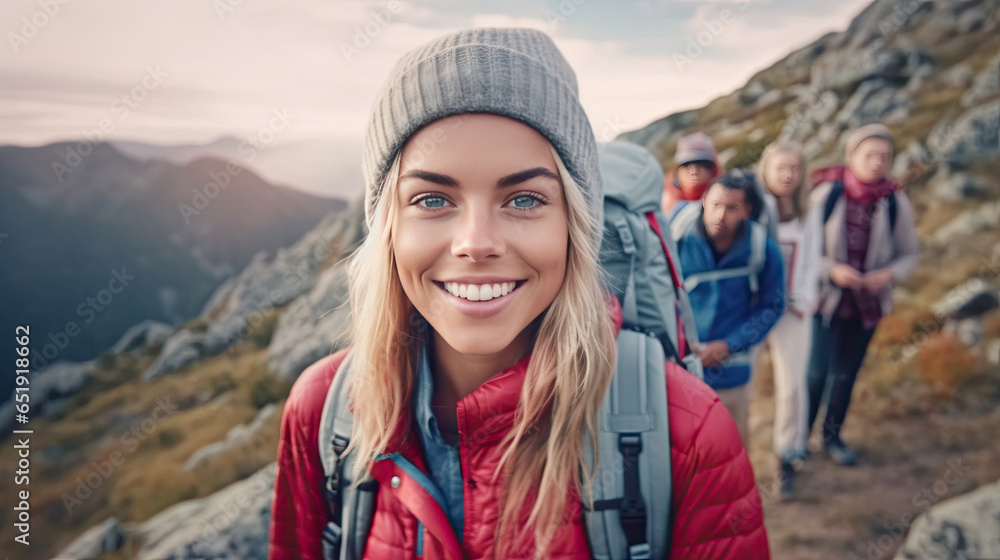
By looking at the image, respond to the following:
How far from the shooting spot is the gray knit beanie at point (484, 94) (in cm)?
136

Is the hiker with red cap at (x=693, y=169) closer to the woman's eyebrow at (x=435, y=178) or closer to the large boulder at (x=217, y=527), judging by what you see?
the woman's eyebrow at (x=435, y=178)

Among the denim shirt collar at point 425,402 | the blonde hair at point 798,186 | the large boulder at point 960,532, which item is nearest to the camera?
the denim shirt collar at point 425,402

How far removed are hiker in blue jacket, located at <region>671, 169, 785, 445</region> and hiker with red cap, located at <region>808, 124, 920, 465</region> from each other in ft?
3.68

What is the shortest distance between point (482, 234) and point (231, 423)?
564 centimetres

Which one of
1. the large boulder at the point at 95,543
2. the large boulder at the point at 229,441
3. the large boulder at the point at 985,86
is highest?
the large boulder at the point at 985,86

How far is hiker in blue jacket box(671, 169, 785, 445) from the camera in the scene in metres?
3.15

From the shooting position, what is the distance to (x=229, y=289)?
7945 millimetres

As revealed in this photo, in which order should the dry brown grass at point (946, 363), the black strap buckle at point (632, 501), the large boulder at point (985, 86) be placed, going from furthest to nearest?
the large boulder at point (985, 86) < the dry brown grass at point (946, 363) < the black strap buckle at point (632, 501)

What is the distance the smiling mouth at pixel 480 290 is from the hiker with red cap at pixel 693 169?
7.75 feet

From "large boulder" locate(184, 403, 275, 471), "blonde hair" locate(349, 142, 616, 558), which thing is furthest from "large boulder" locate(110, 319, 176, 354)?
"blonde hair" locate(349, 142, 616, 558)

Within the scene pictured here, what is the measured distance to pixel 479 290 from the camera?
140 centimetres

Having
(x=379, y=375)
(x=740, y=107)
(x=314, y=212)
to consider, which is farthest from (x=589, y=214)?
(x=740, y=107)

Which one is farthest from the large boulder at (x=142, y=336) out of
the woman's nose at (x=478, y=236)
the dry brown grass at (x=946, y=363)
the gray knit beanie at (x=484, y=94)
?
the dry brown grass at (x=946, y=363)

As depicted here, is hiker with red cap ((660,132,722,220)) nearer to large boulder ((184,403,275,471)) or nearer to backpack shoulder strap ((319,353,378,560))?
backpack shoulder strap ((319,353,378,560))
